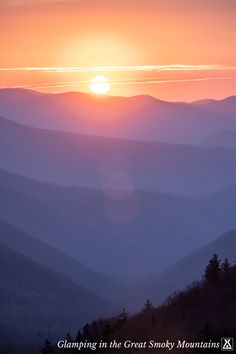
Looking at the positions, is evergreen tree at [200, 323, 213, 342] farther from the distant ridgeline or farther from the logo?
the logo

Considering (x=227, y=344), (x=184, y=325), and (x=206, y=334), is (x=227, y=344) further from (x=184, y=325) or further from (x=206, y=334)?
(x=184, y=325)

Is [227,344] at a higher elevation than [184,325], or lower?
lower

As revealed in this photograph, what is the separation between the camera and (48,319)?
128500 millimetres

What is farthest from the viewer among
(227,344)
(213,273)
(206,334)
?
(213,273)

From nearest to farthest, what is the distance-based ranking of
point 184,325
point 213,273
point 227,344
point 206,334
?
point 227,344, point 206,334, point 184,325, point 213,273

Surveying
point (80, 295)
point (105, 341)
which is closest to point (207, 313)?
point (105, 341)

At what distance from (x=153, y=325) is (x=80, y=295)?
114904 millimetres

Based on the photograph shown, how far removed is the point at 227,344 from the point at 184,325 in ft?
13.1

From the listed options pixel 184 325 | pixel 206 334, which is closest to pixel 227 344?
Answer: pixel 206 334

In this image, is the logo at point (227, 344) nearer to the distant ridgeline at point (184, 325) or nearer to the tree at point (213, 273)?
the distant ridgeline at point (184, 325)

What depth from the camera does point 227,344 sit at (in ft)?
85.9

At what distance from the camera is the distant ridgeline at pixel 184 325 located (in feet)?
91.5

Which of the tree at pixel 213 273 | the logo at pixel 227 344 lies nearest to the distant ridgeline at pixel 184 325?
the tree at pixel 213 273

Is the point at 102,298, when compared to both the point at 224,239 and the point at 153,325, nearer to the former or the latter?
the point at 224,239
